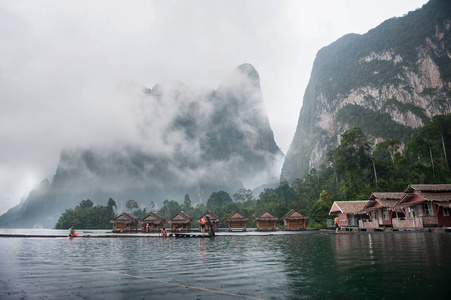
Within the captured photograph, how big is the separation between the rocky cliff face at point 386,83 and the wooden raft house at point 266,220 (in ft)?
258

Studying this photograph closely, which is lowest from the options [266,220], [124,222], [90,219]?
[266,220]

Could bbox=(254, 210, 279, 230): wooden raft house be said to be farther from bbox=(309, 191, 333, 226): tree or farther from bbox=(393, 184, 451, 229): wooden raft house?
bbox=(393, 184, 451, 229): wooden raft house

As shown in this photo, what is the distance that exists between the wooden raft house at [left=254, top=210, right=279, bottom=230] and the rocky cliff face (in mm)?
78667

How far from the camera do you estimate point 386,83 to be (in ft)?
421

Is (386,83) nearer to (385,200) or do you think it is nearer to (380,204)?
(385,200)

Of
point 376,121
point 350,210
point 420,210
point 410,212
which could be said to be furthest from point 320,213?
point 376,121

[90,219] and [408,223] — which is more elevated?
[90,219]

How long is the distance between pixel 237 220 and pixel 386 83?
4233 inches

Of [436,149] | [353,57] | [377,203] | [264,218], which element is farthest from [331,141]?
[377,203]

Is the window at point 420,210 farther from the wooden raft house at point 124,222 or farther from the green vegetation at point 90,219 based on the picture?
the green vegetation at point 90,219

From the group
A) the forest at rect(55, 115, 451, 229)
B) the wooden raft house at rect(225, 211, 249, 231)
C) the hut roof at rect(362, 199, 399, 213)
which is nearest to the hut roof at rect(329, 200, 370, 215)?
the hut roof at rect(362, 199, 399, 213)

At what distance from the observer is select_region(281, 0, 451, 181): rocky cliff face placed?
112688 millimetres

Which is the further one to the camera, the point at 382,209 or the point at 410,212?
the point at 382,209

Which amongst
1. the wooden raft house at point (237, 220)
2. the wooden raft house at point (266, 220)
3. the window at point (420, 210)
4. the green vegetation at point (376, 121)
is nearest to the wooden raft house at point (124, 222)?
the wooden raft house at point (237, 220)
